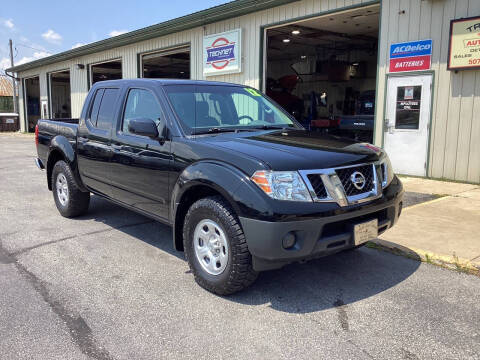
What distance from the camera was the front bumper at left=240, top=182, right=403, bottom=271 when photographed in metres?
Result: 3.04

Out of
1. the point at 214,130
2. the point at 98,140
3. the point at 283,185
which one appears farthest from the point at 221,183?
the point at 98,140

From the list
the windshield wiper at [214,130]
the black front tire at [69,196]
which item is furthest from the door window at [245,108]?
the black front tire at [69,196]

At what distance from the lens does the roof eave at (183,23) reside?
489 inches

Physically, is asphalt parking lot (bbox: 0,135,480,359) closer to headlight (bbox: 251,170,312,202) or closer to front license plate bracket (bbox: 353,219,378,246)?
front license plate bracket (bbox: 353,219,378,246)

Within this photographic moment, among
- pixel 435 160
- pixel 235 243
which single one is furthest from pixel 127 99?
pixel 435 160

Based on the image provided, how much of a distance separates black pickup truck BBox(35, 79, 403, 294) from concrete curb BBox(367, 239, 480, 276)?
2.86 feet

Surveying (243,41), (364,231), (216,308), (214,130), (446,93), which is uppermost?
(243,41)

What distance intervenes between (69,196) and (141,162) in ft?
→ 6.77

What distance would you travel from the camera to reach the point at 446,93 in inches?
355

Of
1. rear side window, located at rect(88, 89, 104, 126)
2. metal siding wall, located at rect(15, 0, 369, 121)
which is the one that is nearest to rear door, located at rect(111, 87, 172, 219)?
rear side window, located at rect(88, 89, 104, 126)

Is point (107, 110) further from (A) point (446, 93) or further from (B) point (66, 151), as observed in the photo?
(A) point (446, 93)

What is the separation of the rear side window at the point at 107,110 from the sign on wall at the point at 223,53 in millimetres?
8661

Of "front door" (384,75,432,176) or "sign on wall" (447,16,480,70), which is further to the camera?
"front door" (384,75,432,176)

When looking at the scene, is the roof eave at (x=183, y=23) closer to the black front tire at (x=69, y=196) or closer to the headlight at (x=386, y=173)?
the black front tire at (x=69, y=196)
